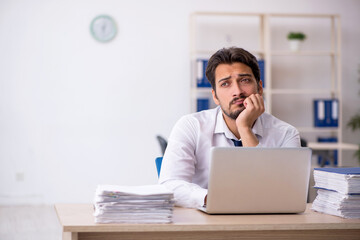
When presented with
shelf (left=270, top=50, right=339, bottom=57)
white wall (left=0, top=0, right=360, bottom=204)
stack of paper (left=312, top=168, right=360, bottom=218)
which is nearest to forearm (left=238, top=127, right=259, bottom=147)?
stack of paper (left=312, top=168, right=360, bottom=218)

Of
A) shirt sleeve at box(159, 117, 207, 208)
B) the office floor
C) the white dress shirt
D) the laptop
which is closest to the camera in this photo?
the laptop

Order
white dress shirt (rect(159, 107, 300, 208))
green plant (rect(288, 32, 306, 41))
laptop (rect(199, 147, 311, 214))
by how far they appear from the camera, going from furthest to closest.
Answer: green plant (rect(288, 32, 306, 41)), white dress shirt (rect(159, 107, 300, 208)), laptop (rect(199, 147, 311, 214))

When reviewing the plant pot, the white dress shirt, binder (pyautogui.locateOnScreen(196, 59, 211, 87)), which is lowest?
the white dress shirt

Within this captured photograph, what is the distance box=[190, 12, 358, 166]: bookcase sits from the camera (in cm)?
620

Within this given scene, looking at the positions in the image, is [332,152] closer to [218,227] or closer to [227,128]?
[227,128]

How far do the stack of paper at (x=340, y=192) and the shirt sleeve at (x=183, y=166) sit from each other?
399 millimetres

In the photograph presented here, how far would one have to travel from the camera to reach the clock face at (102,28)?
6.13 metres

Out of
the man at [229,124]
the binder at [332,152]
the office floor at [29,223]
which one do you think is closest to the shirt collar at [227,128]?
the man at [229,124]

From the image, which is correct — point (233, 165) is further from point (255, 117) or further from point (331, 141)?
point (331, 141)

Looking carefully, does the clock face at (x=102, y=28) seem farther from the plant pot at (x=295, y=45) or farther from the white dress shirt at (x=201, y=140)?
the white dress shirt at (x=201, y=140)

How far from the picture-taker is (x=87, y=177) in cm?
616

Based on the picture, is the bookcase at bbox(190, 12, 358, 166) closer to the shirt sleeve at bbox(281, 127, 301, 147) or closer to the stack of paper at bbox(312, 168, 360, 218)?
the shirt sleeve at bbox(281, 127, 301, 147)

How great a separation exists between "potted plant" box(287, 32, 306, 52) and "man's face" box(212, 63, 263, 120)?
398 cm

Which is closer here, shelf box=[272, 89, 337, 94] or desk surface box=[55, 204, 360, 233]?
desk surface box=[55, 204, 360, 233]
